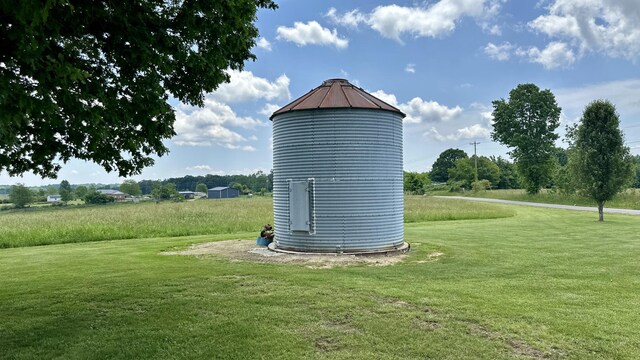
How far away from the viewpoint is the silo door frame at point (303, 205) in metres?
12.7

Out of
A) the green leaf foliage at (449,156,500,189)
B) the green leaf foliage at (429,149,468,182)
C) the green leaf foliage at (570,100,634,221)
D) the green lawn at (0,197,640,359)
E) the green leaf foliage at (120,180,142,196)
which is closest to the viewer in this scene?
the green lawn at (0,197,640,359)

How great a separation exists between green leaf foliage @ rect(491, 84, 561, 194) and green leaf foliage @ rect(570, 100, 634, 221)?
3028cm

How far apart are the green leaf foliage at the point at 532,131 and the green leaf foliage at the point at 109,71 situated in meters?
53.8

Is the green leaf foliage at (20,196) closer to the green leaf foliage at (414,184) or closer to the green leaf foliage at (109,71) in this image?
the green leaf foliage at (414,184)

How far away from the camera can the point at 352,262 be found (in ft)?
37.1

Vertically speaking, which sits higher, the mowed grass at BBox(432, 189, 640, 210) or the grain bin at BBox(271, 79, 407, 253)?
the grain bin at BBox(271, 79, 407, 253)

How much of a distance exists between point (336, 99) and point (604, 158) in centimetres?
1897

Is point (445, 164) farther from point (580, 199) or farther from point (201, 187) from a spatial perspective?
point (580, 199)

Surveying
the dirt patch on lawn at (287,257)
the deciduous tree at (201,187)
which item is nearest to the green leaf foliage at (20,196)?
the deciduous tree at (201,187)

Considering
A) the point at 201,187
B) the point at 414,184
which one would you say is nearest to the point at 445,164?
the point at 414,184

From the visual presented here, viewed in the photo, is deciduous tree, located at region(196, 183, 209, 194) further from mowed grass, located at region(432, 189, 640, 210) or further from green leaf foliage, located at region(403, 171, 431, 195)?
mowed grass, located at region(432, 189, 640, 210)

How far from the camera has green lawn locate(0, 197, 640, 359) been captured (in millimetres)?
5449

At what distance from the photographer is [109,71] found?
618 cm

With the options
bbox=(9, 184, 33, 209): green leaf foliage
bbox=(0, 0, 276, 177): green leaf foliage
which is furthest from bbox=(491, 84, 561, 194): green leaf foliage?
bbox=(9, 184, 33, 209): green leaf foliage
